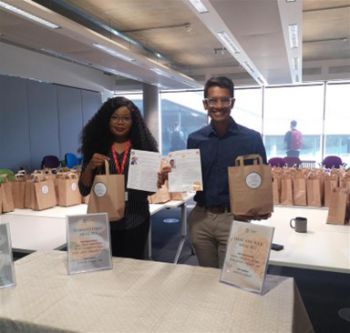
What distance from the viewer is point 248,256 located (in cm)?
127

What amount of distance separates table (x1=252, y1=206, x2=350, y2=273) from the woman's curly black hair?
0.92 metres

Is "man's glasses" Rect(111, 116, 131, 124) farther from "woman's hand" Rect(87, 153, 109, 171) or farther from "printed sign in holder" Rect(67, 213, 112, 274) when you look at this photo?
"printed sign in holder" Rect(67, 213, 112, 274)

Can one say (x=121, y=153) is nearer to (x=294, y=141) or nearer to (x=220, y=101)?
(x=220, y=101)

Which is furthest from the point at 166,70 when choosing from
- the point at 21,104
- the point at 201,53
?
the point at 21,104

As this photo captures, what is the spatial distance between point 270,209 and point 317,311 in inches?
63.7

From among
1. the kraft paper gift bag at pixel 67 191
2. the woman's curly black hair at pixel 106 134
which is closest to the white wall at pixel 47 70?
the kraft paper gift bag at pixel 67 191

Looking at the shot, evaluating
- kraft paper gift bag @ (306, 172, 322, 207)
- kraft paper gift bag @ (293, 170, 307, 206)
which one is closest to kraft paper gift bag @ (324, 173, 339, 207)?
kraft paper gift bag @ (306, 172, 322, 207)

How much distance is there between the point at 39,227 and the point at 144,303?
5.15 feet

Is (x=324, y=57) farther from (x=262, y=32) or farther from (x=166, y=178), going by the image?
(x=166, y=178)

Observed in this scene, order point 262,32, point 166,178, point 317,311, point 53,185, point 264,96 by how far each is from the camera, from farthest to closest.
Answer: point 264,96, point 262,32, point 53,185, point 317,311, point 166,178

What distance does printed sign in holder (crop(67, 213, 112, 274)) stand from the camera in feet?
4.71

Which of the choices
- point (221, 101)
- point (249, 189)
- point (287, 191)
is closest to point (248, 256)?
point (249, 189)

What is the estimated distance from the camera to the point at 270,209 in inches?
60.2

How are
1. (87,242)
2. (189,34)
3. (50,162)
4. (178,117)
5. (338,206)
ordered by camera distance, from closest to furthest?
(87,242), (338,206), (189,34), (50,162), (178,117)
